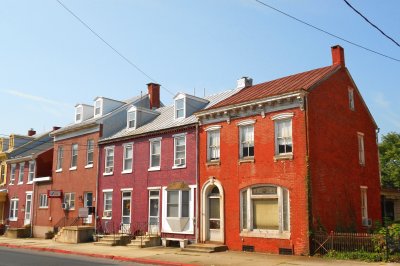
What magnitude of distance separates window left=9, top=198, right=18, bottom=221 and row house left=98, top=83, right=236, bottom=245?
14.1m

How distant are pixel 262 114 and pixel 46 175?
24.4 m

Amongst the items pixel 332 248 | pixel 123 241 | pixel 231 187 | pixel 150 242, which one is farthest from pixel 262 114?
pixel 123 241

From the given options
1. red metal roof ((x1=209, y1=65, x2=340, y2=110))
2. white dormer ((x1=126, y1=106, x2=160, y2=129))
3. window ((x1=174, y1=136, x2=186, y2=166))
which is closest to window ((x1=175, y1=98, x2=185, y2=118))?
window ((x1=174, y1=136, x2=186, y2=166))

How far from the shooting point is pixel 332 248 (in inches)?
731

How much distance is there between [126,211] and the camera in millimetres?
28719

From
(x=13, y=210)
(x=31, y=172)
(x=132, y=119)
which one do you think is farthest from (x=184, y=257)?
(x=13, y=210)

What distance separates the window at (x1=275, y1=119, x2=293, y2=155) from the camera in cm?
2089

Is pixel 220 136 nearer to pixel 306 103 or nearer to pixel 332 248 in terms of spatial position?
pixel 306 103

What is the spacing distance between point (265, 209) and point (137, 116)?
43.1 ft

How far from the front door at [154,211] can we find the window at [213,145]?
471cm

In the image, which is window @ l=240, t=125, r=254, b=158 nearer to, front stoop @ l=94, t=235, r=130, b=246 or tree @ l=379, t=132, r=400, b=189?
front stoop @ l=94, t=235, r=130, b=246

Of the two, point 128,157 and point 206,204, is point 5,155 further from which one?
point 206,204

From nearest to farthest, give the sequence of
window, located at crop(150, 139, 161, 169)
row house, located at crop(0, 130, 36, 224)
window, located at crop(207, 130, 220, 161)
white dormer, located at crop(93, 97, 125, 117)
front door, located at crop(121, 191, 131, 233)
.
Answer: window, located at crop(207, 130, 220, 161)
window, located at crop(150, 139, 161, 169)
front door, located at crop(121, 191, 131, 233)
white dormer, located at crop(93, 97, 125, 117)
row house, located at crop(0, 130, 36, 224)

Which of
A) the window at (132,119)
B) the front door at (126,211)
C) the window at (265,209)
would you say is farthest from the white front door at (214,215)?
the window at (132,119)
